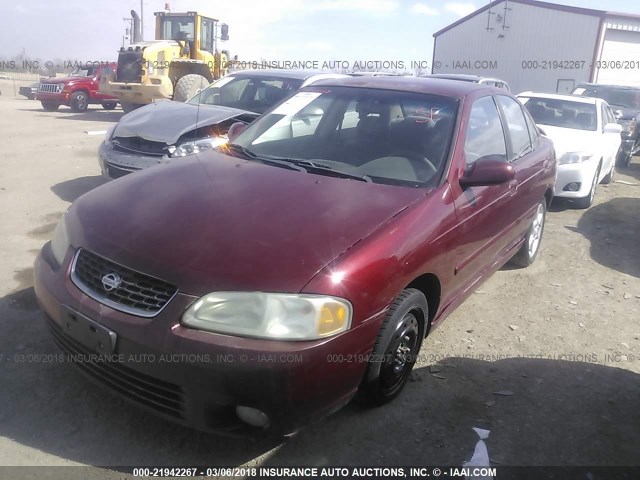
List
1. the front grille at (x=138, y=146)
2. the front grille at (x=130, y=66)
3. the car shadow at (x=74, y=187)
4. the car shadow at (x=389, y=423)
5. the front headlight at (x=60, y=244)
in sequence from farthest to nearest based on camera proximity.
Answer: the front grille at (x=130, y=66) < the car shadow at (x=74, y=187) < the front grille at (x=138, y=146) < the front headlight at (x=60, y=244) < the car shadow at (x=389, y=423)

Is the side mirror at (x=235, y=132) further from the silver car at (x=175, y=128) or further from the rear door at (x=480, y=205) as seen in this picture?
the rear door at (x=480, y=205)

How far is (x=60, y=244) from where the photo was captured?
2.74 meters

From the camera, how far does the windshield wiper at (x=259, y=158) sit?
3.24 meters

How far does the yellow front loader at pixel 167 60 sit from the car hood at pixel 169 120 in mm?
8476

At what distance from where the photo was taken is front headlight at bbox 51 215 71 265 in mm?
2652

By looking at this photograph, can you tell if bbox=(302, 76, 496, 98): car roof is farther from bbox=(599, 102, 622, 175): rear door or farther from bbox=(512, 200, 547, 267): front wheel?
bbox=(599, 102, 622, 175): rear door

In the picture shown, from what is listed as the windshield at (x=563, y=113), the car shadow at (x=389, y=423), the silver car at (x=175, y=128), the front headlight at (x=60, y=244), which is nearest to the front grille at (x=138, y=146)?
the silver car at (x=175, y=128)

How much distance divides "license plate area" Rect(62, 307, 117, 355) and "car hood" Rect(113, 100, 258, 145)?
3723 mm

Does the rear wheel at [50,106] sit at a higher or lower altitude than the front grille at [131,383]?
higher

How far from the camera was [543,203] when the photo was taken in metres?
5.10

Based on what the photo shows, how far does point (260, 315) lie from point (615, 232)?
18.9ft

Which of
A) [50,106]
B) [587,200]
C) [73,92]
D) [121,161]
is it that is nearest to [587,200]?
[587,200]

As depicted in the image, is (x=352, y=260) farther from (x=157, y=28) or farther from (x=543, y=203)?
(x=157, y=28)

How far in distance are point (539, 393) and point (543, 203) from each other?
2.48 metres
